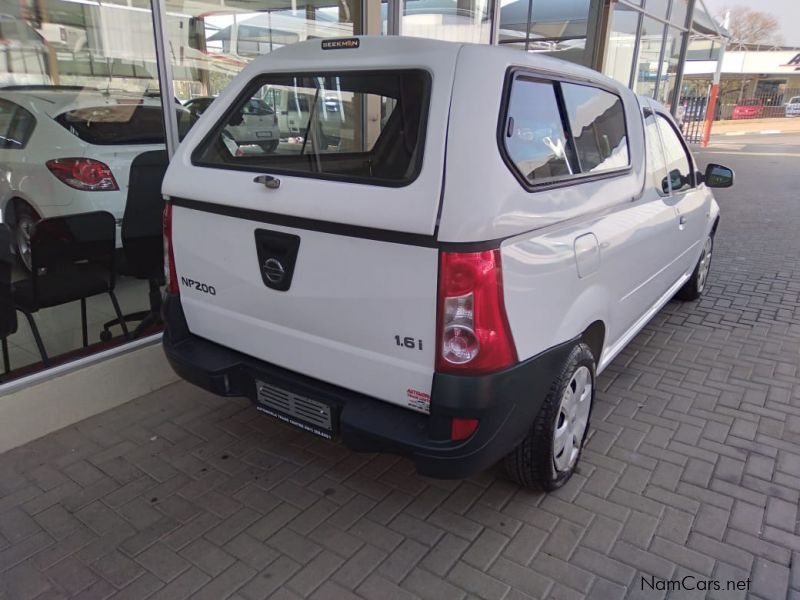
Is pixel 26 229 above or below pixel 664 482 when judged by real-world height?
above

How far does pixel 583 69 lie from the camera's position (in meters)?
2.98

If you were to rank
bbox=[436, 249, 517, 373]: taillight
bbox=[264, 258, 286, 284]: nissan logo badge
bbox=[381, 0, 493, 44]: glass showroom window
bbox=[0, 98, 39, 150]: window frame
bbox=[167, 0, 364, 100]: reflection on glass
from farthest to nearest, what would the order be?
bbox=[381, 0, 493, 44]: glass showroom window
bbox=[167, 0, 364, 100]: reflection on glass
bbox=[0, 98, 39, 150]: window frame
bbox=[264, 258, 286, 284]: nissan logo badge
bbox=[436, 249, 517, 373]: taillight

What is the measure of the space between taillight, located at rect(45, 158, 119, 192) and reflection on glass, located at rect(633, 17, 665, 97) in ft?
35.2

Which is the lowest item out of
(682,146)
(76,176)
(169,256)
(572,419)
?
(572,419)

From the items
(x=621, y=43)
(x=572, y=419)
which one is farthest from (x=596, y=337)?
(x=621, y=43)

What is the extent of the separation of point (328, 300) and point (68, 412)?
6.57 feet

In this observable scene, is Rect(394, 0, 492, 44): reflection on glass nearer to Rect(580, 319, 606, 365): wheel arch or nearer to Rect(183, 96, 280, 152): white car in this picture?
A: Rect(183, 96, 280, 152): white car

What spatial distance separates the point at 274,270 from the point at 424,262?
707 millimetres

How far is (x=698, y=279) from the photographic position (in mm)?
5457

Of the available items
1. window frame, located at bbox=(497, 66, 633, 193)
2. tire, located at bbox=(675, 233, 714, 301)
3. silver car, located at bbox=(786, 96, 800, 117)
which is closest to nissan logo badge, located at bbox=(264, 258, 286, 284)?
window frame, located at bbox=(497, 66, 633, 193)

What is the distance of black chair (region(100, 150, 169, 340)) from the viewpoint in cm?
409

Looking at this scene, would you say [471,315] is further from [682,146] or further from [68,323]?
[682,146]

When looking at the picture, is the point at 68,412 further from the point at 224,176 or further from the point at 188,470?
the point at 224,176

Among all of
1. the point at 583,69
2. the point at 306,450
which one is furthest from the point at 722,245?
the point at 306,450
